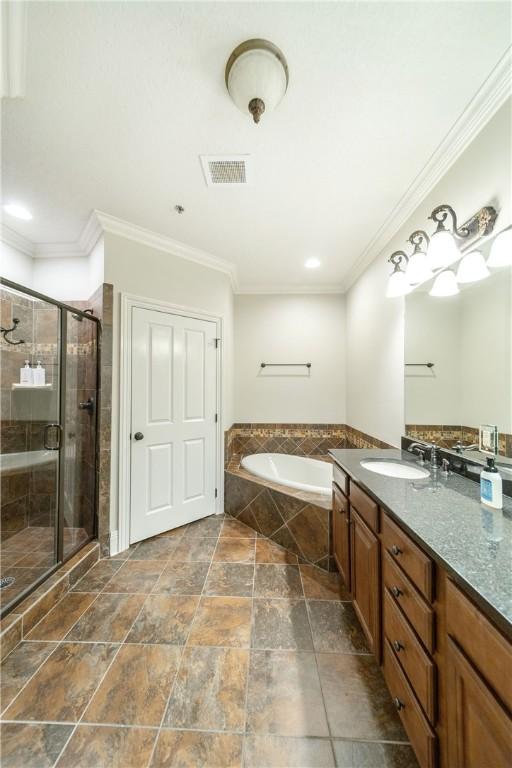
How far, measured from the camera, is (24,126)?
1.36 metres

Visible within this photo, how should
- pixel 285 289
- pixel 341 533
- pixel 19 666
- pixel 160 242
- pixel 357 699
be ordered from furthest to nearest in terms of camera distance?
1. pixel 285 289
2. pixel 160 242
3. pixel 341 533
4. pixel 19 666
5. pixel 357 699

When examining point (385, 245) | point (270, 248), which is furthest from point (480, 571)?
point (270, 248)

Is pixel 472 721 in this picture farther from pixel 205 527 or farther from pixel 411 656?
pixel 205 527

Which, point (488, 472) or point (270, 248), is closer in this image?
point (488, 472)

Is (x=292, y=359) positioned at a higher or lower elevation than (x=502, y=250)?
lower

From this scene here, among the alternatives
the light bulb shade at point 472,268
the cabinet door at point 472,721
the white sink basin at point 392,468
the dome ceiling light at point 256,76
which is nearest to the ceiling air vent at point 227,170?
the dome ceiling light at point 256,76

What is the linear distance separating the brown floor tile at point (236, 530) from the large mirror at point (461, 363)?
162 cm

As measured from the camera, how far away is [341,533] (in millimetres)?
1673

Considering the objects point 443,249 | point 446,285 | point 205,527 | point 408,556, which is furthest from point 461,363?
point 205,527

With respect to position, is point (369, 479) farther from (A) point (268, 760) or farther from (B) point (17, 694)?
(B) point (17, 694)

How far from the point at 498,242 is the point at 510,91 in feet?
1.93

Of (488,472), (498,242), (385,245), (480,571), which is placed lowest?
(480,571)

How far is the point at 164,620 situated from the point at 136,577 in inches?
18.5

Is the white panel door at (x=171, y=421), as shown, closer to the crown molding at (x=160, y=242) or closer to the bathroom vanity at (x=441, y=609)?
the crown molding at (x=160, y=242)
